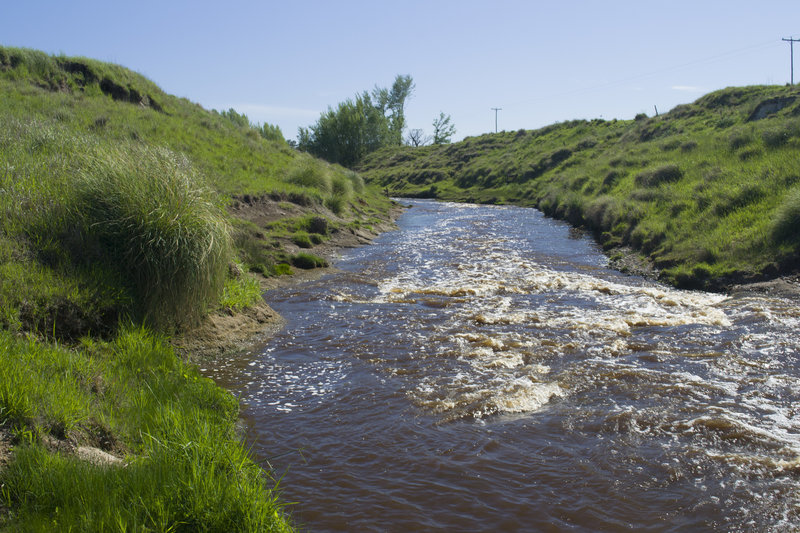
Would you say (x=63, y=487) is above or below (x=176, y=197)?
below

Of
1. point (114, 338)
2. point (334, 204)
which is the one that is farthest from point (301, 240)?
point (114, 338)

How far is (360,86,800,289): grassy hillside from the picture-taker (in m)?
16.8

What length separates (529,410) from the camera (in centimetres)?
827

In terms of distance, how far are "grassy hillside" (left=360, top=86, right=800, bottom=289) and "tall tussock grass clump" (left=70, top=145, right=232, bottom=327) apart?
1355 centimetres

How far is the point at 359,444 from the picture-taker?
7.31 m

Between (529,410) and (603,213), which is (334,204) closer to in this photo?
(603,213)

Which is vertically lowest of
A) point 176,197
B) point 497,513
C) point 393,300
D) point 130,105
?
point 497,513

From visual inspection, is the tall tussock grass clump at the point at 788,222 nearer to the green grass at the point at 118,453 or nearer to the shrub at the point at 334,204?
the green grass at the point at 118,453

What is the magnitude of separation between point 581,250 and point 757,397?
1580cm

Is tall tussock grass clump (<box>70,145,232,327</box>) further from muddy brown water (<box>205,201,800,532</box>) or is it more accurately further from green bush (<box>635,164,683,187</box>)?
green bush (<box>635,164,683,187</box>)

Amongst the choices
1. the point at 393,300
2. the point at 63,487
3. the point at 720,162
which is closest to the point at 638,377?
the point at 393,300

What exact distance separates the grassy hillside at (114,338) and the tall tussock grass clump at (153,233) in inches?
1.0

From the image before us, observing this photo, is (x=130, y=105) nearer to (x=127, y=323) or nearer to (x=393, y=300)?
(x=393, y=300)

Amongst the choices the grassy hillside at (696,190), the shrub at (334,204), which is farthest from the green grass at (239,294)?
the shrub at (334,204)
